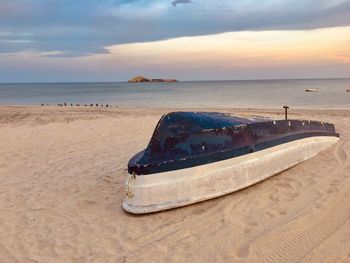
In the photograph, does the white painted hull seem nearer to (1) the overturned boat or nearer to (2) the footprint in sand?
(1) the overturned boat

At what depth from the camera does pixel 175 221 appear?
4.32 meters

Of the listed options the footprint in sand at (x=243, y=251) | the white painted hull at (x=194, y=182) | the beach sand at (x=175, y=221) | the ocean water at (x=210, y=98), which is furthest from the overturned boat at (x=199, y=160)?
the ocean water at (x=210, y=98)

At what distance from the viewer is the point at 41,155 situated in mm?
8289

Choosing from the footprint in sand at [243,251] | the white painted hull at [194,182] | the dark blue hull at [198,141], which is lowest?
the footprint in sand at [243,251]

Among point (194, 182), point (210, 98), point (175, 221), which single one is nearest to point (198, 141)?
point (194, 182)

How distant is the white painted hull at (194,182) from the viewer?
14.5 ft

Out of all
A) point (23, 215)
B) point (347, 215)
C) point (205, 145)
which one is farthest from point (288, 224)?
point (23, 215)

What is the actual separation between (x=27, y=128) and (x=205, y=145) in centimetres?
A: 973

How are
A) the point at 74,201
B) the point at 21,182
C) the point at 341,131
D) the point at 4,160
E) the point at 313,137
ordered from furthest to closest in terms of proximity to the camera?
the point at 341,131 < the point at 4,160 < the point at 313,137 < the point at 21,182 < the point at 74,201

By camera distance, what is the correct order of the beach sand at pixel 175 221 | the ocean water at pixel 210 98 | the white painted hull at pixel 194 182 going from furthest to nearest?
the ocean water at pixel 210 98, the white painted hull at pixel 194 182, the beach sand at pixel 175 221

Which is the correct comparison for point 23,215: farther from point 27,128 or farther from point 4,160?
point 27,128

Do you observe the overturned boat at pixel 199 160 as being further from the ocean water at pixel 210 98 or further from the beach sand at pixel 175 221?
the ocean water at pixel 210 98

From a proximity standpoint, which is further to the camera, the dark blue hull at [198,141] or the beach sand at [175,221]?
the dark blue hull at [198,141]

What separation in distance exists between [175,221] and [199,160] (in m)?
0.85
